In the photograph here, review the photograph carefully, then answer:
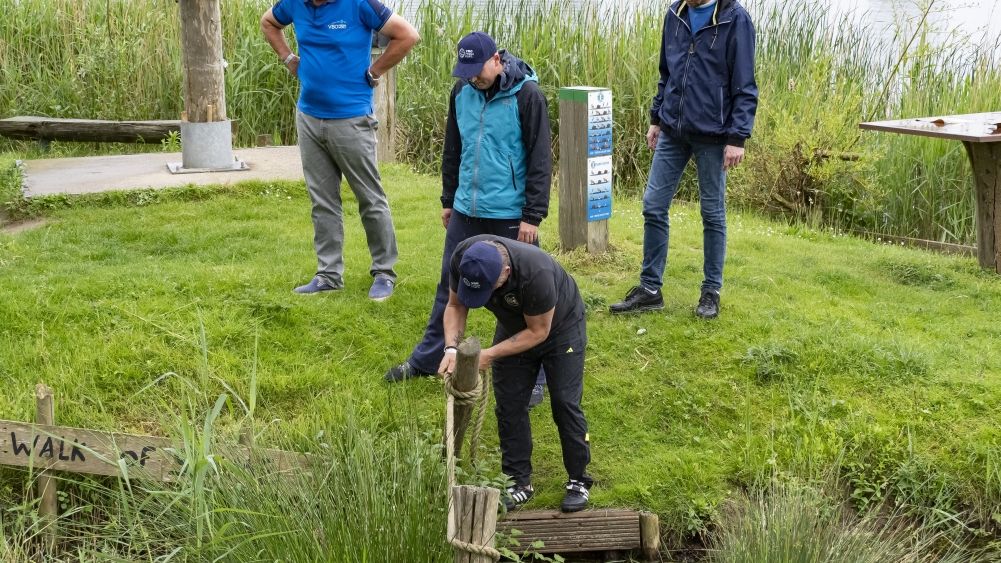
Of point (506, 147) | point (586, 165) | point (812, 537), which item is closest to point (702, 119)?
point (506, 147)

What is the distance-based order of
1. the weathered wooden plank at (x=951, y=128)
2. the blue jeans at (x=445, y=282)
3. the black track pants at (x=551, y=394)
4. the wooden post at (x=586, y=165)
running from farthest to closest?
the wooden post at (x=586, y=165)
the weathered wooden plank at (x=951, y=128)
the blue jeans at (x=445, y=282)
the black track pants at (x=551, y=394)

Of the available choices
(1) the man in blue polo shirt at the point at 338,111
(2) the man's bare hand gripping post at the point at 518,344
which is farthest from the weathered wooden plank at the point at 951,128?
(2) the man's bare hand gripping post at the point at 518,344

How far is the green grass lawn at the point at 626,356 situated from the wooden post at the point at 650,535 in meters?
0.14

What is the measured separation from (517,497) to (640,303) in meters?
2.02

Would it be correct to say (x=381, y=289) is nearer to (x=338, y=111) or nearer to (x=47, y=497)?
(x=338, y=111)

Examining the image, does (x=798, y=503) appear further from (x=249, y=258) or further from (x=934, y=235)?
(x=934, y=235)

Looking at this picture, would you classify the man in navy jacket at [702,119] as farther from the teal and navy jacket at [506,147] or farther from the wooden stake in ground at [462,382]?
the wooden stake in ground at [462,382]

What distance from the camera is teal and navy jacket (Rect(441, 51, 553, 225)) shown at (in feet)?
15.4

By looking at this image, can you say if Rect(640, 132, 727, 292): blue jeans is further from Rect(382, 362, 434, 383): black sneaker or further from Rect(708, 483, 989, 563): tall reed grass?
Rect(708, 483, 989, 563): tall reed grass

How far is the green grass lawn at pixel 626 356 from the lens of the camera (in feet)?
15.0

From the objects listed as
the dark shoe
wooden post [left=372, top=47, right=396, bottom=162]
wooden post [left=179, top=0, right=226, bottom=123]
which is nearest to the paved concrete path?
wooden post [left=179, top=0, right=226, bottom=123]

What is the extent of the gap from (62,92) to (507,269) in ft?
29.3

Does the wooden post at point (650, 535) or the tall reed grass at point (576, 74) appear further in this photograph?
the tall reed grass at point (576, 74)

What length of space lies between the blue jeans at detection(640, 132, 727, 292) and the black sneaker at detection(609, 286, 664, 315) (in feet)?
0.15
